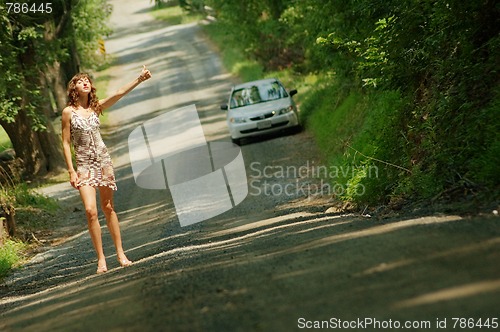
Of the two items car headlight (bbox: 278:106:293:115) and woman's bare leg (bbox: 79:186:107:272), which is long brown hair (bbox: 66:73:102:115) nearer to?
woman's bare leg (bbox: 79:186:107:272)

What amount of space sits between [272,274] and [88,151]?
3.80m

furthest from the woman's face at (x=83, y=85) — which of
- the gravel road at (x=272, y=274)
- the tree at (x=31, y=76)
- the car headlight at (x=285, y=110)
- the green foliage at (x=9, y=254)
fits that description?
the car headlight at (x=285, y=110)

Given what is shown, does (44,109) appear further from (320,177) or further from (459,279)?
(459,279)

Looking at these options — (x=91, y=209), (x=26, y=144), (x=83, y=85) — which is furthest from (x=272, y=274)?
(x=26, y=144)

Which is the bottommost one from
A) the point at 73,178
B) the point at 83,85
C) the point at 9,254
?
the point at 9,254

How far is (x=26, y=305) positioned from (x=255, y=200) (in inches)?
321

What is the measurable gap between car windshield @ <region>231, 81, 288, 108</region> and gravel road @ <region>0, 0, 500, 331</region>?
8.97 meters

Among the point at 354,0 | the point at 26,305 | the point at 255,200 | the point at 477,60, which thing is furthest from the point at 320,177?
the point at 26,305

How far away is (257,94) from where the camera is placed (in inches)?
1072

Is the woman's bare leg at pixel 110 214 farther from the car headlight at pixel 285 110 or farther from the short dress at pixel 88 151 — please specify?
the car headlight at pixel 285 110

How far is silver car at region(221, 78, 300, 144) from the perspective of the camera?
1026 inches

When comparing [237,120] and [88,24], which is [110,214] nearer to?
[237,120]

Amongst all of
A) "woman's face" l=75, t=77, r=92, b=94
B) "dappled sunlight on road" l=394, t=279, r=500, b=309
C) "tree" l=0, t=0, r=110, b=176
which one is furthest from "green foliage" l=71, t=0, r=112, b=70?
"dappled sunlight on road" l=394, t=279, r=500, b=309

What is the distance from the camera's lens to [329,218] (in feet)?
41.2
